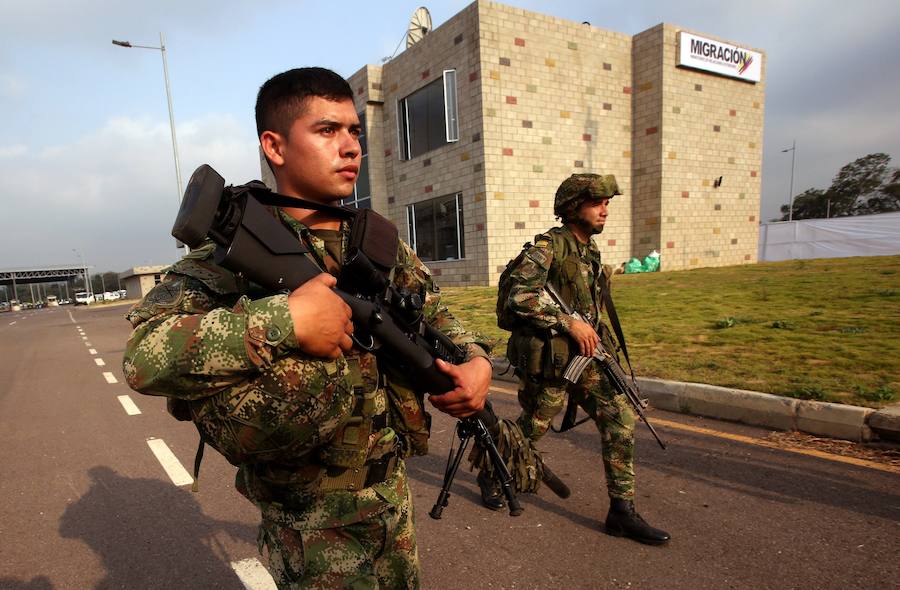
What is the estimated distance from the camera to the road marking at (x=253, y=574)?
2.36m

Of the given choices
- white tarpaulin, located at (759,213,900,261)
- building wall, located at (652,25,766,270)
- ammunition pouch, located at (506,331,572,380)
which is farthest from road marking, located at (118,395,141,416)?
white tarpaulin, located at (759,213,900,261)

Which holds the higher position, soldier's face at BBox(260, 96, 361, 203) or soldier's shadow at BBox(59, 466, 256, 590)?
soldier's face at BBox(260, 96, 361, 203)

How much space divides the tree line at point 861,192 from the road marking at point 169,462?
177 feet

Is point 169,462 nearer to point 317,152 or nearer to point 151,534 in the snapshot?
point 151,534

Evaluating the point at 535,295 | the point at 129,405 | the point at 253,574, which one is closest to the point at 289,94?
the point at 535,295

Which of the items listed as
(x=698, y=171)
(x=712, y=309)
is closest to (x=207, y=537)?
(x=712, y=309)

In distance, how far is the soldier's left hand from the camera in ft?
4.52

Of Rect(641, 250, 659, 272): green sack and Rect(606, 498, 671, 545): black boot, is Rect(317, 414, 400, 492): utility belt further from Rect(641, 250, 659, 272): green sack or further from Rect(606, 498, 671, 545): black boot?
Rect(641, 250, 659, 272): green sack

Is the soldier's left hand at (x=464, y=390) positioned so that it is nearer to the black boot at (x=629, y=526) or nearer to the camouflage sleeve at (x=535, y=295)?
the camouflage sleeve at (x=535, y=295)

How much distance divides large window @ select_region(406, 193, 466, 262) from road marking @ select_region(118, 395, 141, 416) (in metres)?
11.1

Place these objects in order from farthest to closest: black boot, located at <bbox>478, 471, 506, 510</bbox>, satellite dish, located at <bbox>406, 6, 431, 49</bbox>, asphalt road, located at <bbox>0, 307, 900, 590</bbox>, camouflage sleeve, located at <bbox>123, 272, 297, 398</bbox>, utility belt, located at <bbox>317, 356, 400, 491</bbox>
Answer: satellite dish, located at <bbox>406, 6, 431, 49</bbox>, black boot, located at <bbox>478, 471, 506, 510</bbox>, asphalt road, located at <bbox>0, 307, 900, 590</bbox>, utility belt, located at <bbox>317, 356, 400, 491</bbox>, camouflage sleeve, located at <bbox>123, 272, 297, 398</bbox>

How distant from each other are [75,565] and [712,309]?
8741 mm

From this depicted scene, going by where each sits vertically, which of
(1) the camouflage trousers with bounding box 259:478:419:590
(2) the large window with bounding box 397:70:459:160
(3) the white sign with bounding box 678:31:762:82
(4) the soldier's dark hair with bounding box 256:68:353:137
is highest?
(3) the white sign with bounding box 678:31:762:82

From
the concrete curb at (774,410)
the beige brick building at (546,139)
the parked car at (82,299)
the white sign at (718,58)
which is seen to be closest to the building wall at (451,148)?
the beige brick building at (546,139)
